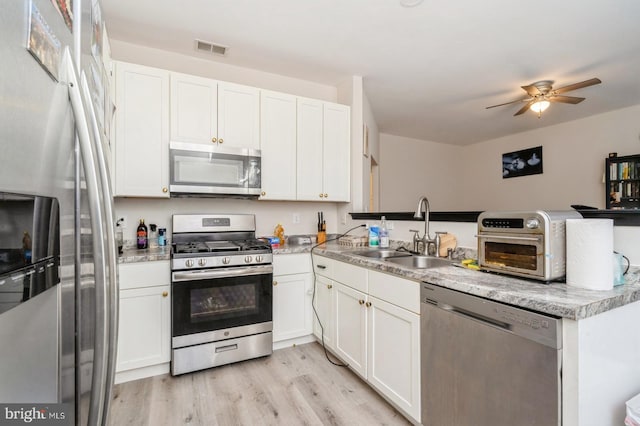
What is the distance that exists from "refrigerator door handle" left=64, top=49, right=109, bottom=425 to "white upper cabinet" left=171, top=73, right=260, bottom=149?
6.57 feet

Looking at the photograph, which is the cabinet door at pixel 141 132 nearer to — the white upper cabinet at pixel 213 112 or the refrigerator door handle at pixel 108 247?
the white upper cabinet at pixel 213 112

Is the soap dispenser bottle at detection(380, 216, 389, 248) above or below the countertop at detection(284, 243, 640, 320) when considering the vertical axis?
above

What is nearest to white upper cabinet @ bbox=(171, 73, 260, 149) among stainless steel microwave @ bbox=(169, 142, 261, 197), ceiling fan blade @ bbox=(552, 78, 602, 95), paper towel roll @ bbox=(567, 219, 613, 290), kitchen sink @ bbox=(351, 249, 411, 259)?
stainless steel microwave @ bbox=(169, 142, 261, 197)

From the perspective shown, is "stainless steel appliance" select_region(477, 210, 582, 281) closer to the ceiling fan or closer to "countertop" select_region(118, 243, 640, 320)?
"countertop" select_region(118, 243, 640, 320)

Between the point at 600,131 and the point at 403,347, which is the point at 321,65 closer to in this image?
the point at 403,347

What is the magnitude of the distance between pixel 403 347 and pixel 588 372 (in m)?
0.79

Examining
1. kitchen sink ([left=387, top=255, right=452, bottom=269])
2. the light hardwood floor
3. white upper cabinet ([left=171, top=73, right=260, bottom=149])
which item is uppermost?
white upper cabinet ([left=171, top=73, right=260, bottom=149])

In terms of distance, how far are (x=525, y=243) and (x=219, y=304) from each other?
192 cm

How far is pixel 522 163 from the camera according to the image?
5379 millimetres

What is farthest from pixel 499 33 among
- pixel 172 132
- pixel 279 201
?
pixel 172 132

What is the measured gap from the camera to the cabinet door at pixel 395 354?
5.10 ft

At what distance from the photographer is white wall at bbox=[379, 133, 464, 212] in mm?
5465

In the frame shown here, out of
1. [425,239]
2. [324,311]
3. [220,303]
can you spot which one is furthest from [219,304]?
[425,239]

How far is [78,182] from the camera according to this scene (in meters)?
0.61
